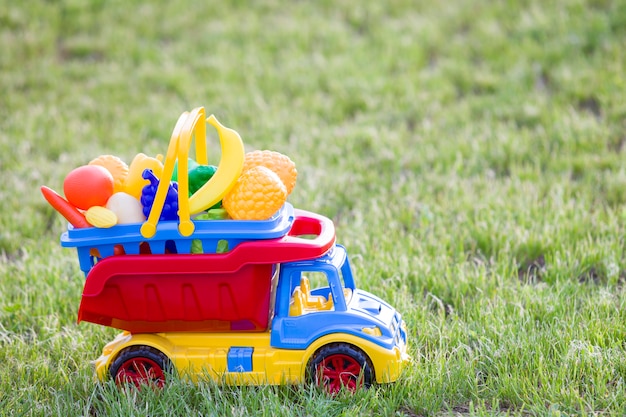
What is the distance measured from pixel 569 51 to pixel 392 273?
158 inches

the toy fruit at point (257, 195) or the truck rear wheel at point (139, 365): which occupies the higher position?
the toy fruit at point (257, 195)

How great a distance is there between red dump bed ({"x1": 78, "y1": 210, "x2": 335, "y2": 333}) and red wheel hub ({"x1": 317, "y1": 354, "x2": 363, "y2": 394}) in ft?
1.02

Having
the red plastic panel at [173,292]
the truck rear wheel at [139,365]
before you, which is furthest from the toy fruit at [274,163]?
the truck rear wheel at [139,365]

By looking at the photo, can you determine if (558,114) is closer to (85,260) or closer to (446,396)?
(446,396)

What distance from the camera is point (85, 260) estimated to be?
10.4ft

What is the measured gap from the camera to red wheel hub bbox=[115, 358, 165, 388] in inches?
126

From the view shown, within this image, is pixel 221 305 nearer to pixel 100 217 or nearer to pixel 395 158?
pixel 100 217

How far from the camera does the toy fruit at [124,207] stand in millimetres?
3098

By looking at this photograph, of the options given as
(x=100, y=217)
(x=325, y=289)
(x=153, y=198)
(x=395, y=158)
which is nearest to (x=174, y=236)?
(x=153, y=198)

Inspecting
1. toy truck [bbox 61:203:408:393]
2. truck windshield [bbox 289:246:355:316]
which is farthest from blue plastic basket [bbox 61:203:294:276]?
truck windshield [bbox 289:246:355:316]

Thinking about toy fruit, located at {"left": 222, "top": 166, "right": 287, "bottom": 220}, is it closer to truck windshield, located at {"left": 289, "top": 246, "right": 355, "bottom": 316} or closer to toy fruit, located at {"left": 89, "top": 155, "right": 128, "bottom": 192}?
truck windshield, located at {"left": 289, "top": 246, "right": 355, "bottom": 316}

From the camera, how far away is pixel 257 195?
303 centimetres


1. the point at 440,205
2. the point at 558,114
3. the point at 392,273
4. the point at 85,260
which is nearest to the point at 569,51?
the point at 558,114

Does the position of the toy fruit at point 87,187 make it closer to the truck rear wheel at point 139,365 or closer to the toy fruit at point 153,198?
the toy fruit at point 153,198
